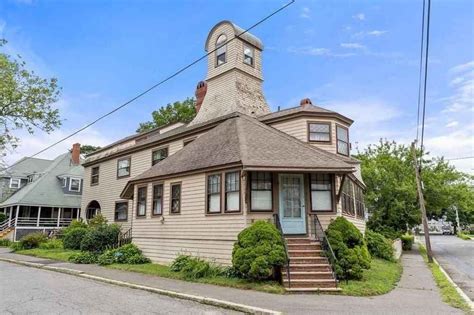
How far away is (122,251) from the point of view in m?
14.8

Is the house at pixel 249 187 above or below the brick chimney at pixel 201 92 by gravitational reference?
below

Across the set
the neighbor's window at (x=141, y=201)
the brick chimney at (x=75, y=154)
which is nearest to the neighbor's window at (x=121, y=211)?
the neighbor's window at (x=141, y=201)

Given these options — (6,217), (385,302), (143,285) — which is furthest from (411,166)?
(6,217)

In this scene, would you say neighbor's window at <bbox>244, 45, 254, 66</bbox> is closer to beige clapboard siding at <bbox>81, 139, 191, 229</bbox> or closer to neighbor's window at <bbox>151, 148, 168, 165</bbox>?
beige clapboard siding at <bbox>81, 139, 191, 229</bbox>

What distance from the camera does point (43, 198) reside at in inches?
1214

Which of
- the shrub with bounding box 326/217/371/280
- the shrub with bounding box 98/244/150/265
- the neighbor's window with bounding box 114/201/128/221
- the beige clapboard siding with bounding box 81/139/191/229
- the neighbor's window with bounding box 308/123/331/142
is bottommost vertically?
the shrub with bounding box 98/244/150/265

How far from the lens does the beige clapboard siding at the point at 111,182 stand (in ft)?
71.3

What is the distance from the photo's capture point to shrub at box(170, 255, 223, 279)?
1111 centimetres

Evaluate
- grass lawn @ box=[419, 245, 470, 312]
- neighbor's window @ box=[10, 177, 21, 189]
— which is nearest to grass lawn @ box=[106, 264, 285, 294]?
grass lawn @ box=[419, 245, 470, 312]

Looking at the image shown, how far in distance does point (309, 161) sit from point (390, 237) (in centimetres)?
1580

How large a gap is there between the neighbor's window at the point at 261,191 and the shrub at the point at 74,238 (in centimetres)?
1282

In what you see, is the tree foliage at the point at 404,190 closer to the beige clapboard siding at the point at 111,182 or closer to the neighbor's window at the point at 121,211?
the beige clapboard siding at the point at 111,182

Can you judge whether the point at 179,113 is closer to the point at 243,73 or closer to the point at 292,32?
the point at 243,73

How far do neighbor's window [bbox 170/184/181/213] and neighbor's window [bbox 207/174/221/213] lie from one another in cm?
170
